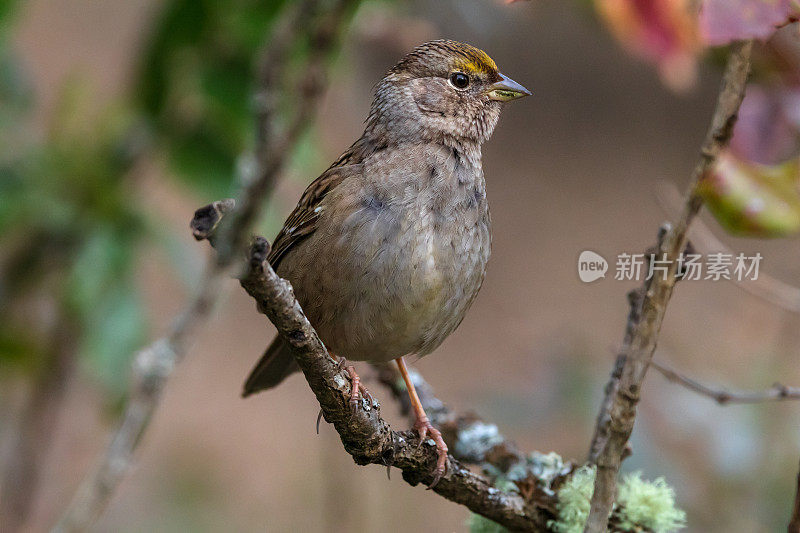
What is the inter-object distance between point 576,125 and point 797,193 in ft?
29.8

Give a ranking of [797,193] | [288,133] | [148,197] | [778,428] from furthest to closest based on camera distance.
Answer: [148,197]
[778,428]
[797,193]
[288,133]

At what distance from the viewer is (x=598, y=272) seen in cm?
319

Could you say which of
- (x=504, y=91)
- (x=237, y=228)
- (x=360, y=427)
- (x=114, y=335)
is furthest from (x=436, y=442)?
(x=114, y=335)

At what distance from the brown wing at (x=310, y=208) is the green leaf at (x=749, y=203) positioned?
4.84 feet

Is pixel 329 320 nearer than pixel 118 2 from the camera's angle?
Yes

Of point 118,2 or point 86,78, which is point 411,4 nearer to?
point 86,78

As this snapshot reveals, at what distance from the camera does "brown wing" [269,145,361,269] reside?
10.7 ft

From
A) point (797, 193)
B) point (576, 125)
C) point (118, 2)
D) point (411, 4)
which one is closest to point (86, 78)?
point (411, 4)

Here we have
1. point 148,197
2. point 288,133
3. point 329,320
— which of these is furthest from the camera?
point 148,197

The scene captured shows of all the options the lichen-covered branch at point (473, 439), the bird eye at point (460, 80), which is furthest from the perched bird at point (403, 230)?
the lichen-covered branch at point (473, 439)

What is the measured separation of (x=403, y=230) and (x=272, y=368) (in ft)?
3.00

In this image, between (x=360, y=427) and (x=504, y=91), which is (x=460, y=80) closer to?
(x=504, y=91)

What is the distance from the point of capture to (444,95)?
3580 millimetres

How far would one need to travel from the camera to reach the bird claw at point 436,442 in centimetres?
280
